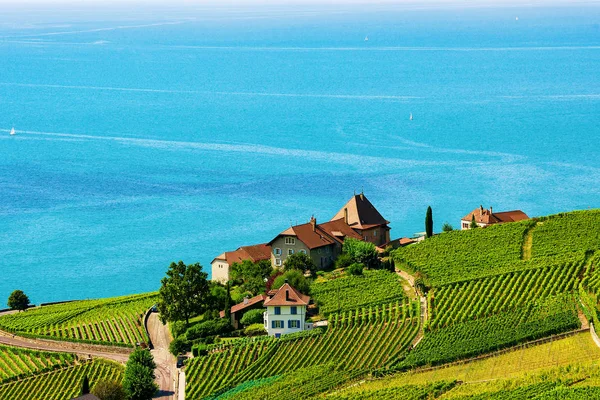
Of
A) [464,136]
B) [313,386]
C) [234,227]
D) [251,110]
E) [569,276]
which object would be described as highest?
[251,110]

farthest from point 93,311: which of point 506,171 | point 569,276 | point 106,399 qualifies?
point 506,171

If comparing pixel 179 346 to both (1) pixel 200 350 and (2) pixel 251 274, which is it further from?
(2) pixel 251 274

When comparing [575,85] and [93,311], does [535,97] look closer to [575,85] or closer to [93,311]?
[575,85]

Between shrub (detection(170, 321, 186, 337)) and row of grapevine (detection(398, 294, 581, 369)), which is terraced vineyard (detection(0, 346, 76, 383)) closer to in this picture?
shrub (detection(170, 321, 186, 337))

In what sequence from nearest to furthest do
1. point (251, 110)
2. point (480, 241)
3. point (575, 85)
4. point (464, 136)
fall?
point (480, 241), point (464, 136), point (251, 110), point (575, 85)

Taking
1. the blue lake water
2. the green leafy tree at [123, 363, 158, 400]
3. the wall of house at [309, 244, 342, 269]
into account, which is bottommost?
the green leafy tree at [123, 363, 158, 400]

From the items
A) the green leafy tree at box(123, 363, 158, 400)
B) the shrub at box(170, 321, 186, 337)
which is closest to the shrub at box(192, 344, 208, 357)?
the shrub at box(170, 321, 186, 337)

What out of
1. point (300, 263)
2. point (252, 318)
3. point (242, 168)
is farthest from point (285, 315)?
point (242, 168)
